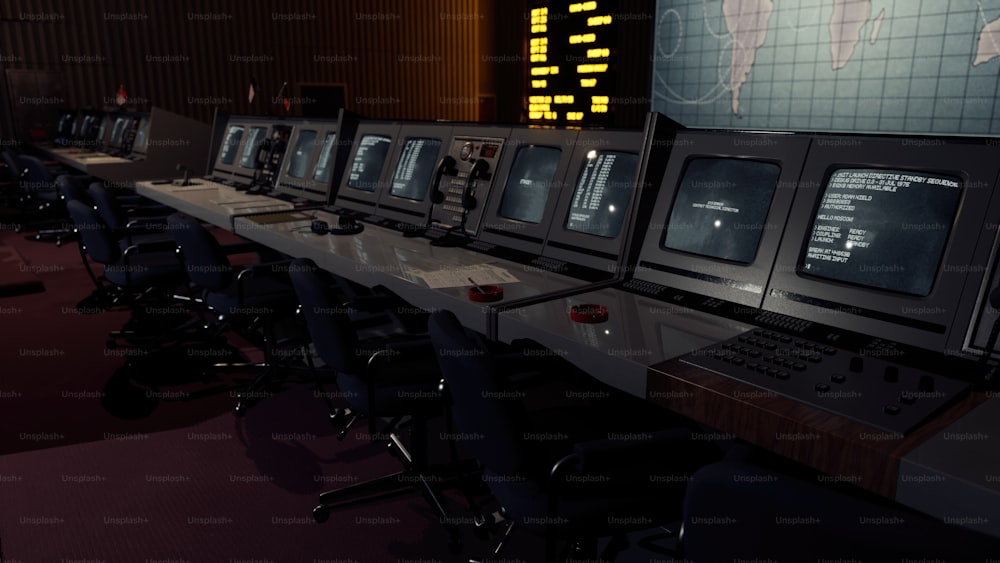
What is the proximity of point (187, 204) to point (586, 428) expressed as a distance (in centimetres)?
330

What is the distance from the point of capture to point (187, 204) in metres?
4.05

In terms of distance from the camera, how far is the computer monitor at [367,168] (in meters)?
3.37

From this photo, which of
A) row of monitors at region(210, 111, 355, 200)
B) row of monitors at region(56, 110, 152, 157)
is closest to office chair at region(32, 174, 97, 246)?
row of monitors at region(56, 110, 152, 157)

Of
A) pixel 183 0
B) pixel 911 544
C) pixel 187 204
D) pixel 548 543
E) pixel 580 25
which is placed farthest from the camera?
pixel 183 0

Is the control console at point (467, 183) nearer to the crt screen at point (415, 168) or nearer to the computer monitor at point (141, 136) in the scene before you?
the crt screen at point (415, 168)

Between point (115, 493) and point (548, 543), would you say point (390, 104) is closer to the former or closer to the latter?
point (115, 493)

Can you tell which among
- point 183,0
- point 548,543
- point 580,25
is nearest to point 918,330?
point 548,543

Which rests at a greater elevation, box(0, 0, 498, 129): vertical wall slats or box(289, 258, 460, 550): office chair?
box(0, 0, 498, 129): vertical wall slats

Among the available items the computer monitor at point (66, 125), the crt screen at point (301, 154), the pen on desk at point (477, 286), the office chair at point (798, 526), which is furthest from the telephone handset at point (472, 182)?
the computer monitor at point (66, 125)

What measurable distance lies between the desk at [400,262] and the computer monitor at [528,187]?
0.44 ft

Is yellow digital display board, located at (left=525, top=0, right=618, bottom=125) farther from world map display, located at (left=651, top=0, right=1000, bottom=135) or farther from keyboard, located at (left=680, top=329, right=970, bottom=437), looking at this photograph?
keyboard, located at (left=680, top=329, right=970, bottom=437)

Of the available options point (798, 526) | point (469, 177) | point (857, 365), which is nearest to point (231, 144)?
point (469, 177)

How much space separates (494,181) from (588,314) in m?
1.13

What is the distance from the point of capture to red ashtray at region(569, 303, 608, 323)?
1.68 meters
